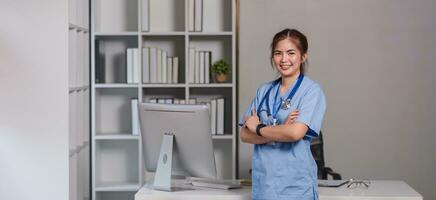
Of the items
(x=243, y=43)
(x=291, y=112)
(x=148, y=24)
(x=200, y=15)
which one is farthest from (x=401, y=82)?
(x=291, y=112)

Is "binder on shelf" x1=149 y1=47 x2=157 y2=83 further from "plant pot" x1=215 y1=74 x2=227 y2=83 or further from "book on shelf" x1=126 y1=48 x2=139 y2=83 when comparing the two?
"plant pot" x1=215 y1=74 x2=227 y2=83

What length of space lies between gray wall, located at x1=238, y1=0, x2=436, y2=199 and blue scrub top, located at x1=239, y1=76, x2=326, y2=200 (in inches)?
96.3

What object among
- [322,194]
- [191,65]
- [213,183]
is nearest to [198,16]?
Result: [191,65]

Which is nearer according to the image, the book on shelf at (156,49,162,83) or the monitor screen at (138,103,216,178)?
the monitor screen at (138,103,216,178)

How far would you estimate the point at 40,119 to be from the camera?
4.67 metres

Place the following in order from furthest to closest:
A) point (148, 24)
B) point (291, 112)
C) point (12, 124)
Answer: point (148, 24)
point (12, 124)
point (291, 112)

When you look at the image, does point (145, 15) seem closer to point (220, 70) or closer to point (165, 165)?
point (220, 70)

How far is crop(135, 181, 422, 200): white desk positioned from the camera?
11.9 ft

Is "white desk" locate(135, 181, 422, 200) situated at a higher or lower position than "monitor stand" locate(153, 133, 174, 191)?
lower

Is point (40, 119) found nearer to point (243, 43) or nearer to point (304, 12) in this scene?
point (243, 43)

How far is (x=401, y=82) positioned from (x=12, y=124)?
2926 millimetres

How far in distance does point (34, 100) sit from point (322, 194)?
6.53 ft

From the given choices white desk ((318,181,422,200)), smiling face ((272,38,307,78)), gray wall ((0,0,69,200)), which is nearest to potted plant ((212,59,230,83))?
gray wall ((0,0,69,200))

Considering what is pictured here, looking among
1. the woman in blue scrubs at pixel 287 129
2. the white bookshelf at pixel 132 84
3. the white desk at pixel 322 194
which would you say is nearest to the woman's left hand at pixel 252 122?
the woman in blue scrubs at pixel 287 129
